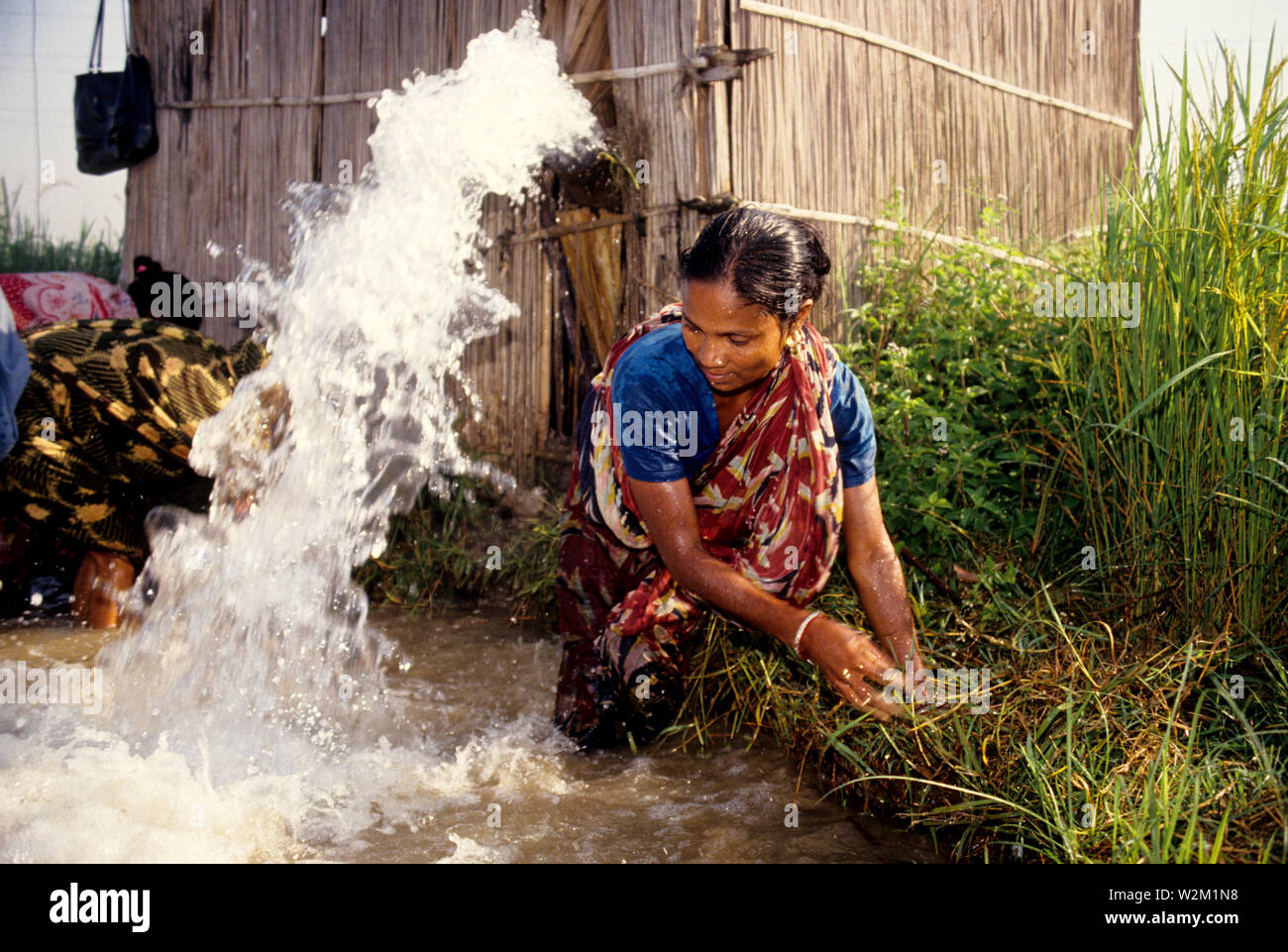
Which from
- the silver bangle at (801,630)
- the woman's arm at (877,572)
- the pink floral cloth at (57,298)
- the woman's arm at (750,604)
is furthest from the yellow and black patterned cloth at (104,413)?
the silver bangle at (801,630)

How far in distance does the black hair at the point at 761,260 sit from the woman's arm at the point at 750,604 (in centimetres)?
56

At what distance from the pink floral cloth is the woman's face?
432cm

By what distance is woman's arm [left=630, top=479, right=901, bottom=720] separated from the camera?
242 cm

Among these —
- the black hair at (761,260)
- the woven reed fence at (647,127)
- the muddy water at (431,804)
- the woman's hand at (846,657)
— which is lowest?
the muddy water at (431,804)

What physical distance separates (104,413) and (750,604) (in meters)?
2.84

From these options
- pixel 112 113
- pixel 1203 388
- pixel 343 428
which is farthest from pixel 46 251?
pixel 1203 388

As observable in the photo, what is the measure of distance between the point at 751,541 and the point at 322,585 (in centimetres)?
207

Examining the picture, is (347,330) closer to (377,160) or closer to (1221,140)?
(377,160)

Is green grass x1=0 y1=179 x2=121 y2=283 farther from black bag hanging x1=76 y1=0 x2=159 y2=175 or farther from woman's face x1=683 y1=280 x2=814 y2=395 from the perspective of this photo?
woman's face x1=683 y1=280 x2=814 y2=395

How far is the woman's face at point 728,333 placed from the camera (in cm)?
244

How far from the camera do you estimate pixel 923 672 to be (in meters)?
2.70

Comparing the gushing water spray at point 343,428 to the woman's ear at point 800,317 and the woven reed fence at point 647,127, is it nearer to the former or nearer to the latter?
the woven reed fence at point 647,127

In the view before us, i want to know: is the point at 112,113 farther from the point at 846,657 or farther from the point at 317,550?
the point at 846,657

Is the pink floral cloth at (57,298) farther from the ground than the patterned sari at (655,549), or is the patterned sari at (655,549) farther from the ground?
the pink floral cloth at (57,298)
